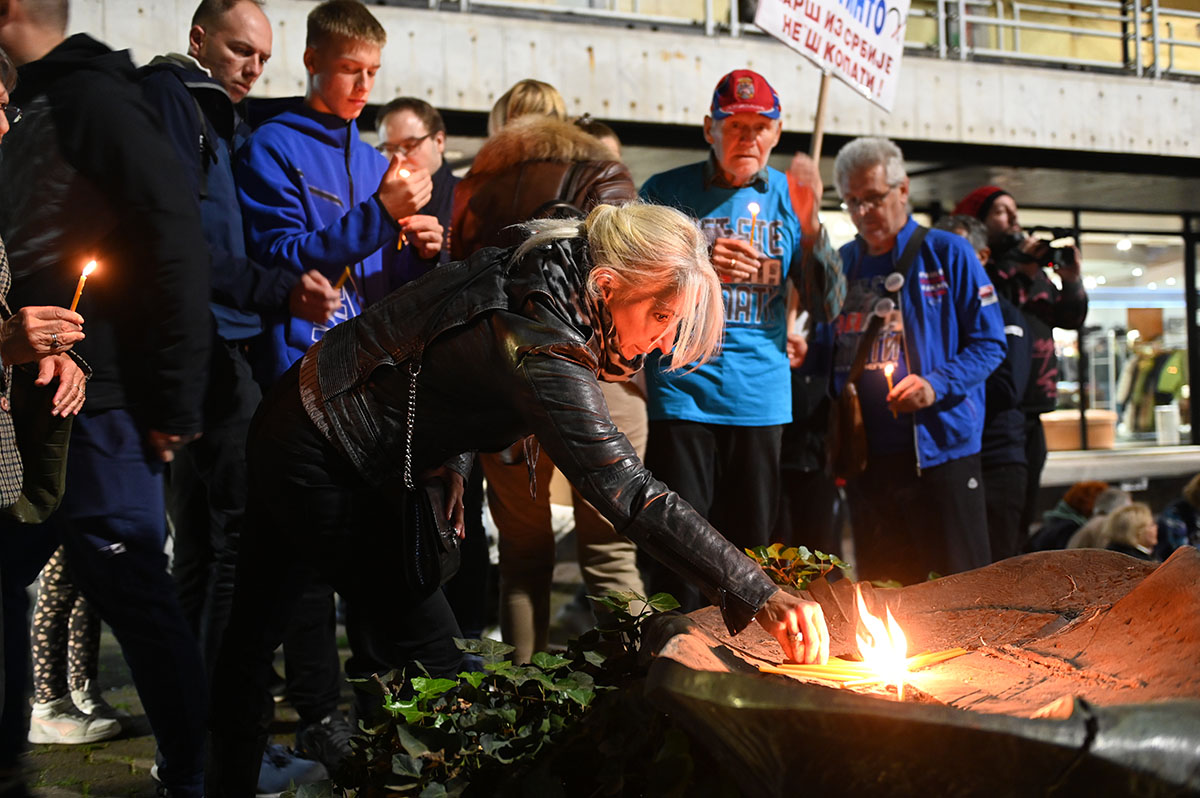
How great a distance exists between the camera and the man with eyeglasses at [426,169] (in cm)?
347

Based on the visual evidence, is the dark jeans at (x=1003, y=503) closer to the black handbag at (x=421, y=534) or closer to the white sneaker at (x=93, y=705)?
the black handbag at (x=421, y=534)

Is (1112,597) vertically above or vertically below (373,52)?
below

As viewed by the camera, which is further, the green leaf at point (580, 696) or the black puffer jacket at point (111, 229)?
the black puffer jacket at point (111, 229)

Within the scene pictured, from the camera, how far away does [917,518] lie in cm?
438

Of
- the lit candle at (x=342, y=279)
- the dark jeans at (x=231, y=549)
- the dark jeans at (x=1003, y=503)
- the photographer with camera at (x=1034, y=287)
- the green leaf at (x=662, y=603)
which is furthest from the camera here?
the photographer with camera at (x=1034, y=287)

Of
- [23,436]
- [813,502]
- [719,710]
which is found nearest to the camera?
[719,710]

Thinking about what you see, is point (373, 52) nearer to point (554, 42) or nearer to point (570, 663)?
point (570, 663)

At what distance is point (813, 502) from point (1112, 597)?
321 cm

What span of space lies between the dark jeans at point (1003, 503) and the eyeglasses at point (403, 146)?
2.81m

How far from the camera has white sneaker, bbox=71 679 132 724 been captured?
3.94m

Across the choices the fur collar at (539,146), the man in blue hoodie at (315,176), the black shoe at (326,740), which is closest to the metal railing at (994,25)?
the fur collar at (539,146)

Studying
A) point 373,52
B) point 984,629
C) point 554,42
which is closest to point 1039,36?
point 554,42

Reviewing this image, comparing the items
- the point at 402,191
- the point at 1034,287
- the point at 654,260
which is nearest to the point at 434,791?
the point at 654,260

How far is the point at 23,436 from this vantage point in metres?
2.51
